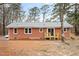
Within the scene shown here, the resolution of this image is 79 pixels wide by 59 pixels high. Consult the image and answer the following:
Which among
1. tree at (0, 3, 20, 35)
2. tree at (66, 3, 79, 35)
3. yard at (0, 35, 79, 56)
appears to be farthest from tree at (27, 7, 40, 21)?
tree at (66, 3, 79, 35)

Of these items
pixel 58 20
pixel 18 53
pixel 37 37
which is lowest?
pixel 18 53

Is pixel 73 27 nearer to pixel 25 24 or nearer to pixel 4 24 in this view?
pixel 25 24

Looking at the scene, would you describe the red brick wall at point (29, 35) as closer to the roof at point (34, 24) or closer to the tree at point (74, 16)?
the roof at point (34, 24)

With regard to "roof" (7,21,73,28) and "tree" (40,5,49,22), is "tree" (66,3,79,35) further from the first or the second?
"tree" (40,5,49,22)

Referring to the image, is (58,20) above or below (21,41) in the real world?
above

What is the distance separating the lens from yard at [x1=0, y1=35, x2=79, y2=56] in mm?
3459

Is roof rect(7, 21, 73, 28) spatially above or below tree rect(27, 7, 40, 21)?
below

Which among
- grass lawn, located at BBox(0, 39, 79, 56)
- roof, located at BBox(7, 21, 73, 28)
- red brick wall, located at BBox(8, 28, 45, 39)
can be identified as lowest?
grass lawn, located at BBox(0, 39, 79, 56)

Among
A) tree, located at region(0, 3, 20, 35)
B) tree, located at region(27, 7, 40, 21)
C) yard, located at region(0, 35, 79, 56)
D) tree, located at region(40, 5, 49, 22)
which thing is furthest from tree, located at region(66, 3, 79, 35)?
tree, located at region(0, 3, 20, 35)

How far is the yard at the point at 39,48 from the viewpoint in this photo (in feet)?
11.3

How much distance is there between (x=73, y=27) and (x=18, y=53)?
801mm

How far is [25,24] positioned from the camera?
3463mm

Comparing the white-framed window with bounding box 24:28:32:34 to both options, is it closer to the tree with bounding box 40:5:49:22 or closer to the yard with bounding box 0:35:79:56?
the yard with bounding box 0:35:79:56

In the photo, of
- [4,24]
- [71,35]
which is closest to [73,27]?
[71,35]
